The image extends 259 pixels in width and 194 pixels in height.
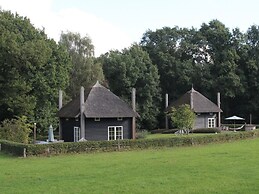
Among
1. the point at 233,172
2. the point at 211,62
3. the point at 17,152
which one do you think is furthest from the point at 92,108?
the point at 211,62

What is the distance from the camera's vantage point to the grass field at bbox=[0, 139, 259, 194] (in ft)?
47.3

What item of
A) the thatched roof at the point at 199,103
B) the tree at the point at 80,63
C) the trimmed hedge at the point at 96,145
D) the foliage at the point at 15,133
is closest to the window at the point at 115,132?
the foliage at the point at 15,133

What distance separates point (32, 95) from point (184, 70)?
82.2 ft

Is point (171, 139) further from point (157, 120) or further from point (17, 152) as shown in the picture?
point (157, 120)

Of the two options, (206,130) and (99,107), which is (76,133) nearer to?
(99,107)

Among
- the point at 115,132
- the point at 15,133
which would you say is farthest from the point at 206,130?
the point at 15,133

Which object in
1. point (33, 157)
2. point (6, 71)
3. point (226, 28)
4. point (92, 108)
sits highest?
point (226, 28)

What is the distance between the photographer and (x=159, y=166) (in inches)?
790

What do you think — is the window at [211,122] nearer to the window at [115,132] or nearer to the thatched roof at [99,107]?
the thatched roof at [99,107]

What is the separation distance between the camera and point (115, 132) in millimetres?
40219

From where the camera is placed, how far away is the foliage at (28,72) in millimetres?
43000

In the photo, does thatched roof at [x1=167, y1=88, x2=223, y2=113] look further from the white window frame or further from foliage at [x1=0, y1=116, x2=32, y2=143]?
foliage at [x1=0, y1=116, x2=32, y2=143]

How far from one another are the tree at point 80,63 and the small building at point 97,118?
13467 mm

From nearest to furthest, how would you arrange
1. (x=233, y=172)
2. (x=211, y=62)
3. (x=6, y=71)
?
1. (x=233, y=172)
2. (x=6, y=71)
3. (x=211, y=62)
